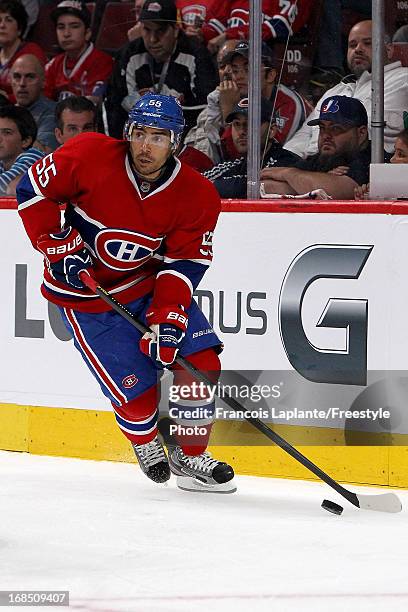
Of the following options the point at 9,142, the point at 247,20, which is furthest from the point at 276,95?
the point at 9,142

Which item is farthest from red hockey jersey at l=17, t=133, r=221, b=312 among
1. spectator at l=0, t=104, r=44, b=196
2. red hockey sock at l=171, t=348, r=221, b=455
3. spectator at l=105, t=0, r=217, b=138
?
spectator at l=0, t=104, r=44, b=196

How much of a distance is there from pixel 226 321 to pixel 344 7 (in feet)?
3.87

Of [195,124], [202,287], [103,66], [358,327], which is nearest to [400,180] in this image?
[358,327]

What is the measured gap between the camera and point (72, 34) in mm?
5184

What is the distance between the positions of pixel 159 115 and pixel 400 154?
85 cm

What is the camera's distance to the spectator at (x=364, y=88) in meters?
3.88

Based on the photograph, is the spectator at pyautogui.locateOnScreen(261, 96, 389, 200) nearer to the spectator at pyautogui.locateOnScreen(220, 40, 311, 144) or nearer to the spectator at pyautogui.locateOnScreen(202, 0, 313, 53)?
the spectator at pyautogui.locateOnScreen(220, 40, 311, 144)

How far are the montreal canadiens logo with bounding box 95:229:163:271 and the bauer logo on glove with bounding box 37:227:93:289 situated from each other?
6cm

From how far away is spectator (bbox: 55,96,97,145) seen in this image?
4.77 m

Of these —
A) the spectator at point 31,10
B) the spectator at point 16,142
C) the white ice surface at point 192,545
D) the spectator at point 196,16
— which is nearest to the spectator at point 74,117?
the spectator at point 16,142

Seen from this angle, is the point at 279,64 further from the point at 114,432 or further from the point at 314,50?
the point at 114,432

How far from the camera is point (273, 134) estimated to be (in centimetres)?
407

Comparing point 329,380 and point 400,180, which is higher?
point 400,180

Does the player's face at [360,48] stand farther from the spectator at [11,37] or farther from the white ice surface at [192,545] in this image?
the spectator at [11,37]
